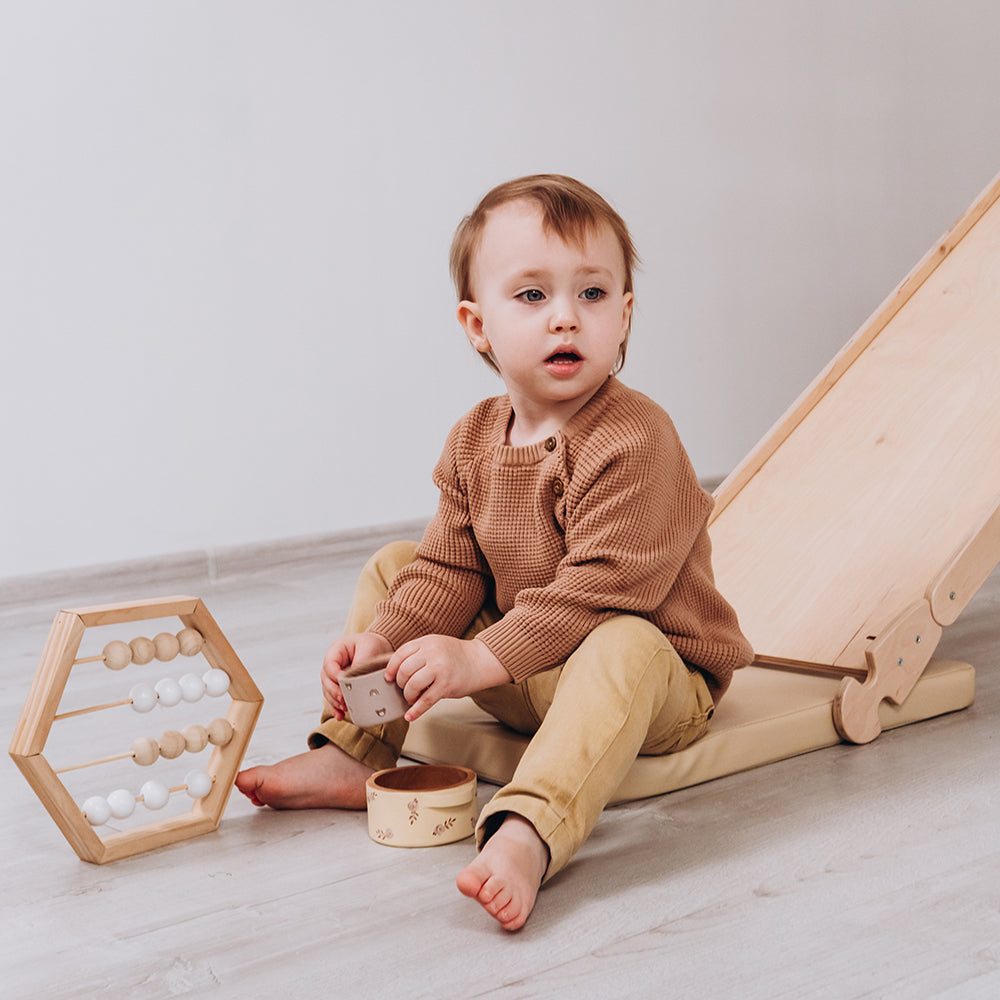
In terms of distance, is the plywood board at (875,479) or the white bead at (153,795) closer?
the white bead at (153,795)

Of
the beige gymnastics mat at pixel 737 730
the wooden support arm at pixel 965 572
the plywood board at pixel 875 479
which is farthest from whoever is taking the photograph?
the plywood board at pixel 875 479

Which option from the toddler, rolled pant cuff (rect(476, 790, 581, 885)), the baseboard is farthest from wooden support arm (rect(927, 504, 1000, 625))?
the baseboard

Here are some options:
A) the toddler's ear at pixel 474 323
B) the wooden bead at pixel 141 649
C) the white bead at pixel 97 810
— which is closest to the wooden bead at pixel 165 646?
the wooden bead at pixel 141 649

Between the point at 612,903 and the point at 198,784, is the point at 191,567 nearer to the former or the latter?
the point at 198,784

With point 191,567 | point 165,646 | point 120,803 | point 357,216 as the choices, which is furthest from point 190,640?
point 357,216

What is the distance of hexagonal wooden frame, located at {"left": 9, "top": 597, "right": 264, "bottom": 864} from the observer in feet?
2.84

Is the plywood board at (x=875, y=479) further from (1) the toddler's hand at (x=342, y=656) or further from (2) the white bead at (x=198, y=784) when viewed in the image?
(2) the white bead at (x=198, y=784)

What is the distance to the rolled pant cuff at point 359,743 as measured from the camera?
1.05 metres

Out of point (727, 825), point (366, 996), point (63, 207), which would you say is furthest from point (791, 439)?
point (63, 207)

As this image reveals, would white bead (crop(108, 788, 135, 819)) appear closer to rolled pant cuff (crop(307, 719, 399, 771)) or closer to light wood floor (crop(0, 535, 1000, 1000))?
light wood floor (crop(0, 535, 1000, 1000))

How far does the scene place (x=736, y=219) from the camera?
285 centimetres

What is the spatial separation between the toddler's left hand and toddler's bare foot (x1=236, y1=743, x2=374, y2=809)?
150 mm

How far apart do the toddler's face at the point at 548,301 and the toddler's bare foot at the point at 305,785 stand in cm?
36

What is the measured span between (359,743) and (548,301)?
40 cm
